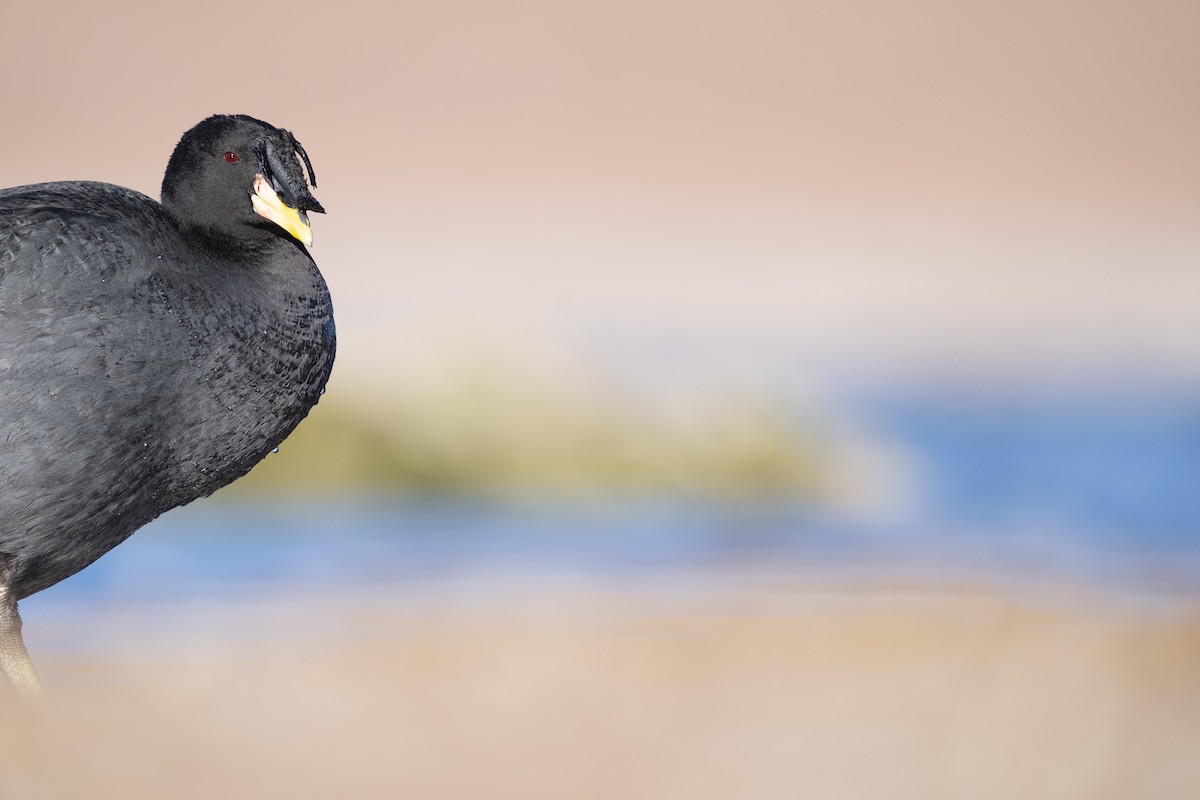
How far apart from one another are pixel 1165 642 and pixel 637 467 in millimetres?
4167

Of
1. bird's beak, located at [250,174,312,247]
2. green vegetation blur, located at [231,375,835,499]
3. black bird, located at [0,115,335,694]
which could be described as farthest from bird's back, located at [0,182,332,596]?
green vegetation blur, located at [231,375,835,499]

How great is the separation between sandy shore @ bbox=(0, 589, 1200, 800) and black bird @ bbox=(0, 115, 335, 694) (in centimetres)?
44

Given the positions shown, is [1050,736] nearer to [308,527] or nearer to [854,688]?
[854,688]

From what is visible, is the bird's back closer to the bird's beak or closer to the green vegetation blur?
the bird's beak

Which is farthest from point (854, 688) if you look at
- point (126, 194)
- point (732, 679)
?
point (126, 194)

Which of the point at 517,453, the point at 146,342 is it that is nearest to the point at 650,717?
the point at 146,342

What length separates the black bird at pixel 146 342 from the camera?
2.77 metres

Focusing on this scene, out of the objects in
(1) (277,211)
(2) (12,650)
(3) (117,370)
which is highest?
(1) (277,211)

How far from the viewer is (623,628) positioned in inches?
154

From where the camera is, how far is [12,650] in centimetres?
296

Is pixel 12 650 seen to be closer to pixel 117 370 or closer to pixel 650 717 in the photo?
pixel 117 370

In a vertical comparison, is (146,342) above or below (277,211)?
below

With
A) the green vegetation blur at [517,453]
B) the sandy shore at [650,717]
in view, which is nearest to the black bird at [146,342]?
the sandy shore at [650,717]

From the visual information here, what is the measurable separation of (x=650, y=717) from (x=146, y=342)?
4.42 feet
